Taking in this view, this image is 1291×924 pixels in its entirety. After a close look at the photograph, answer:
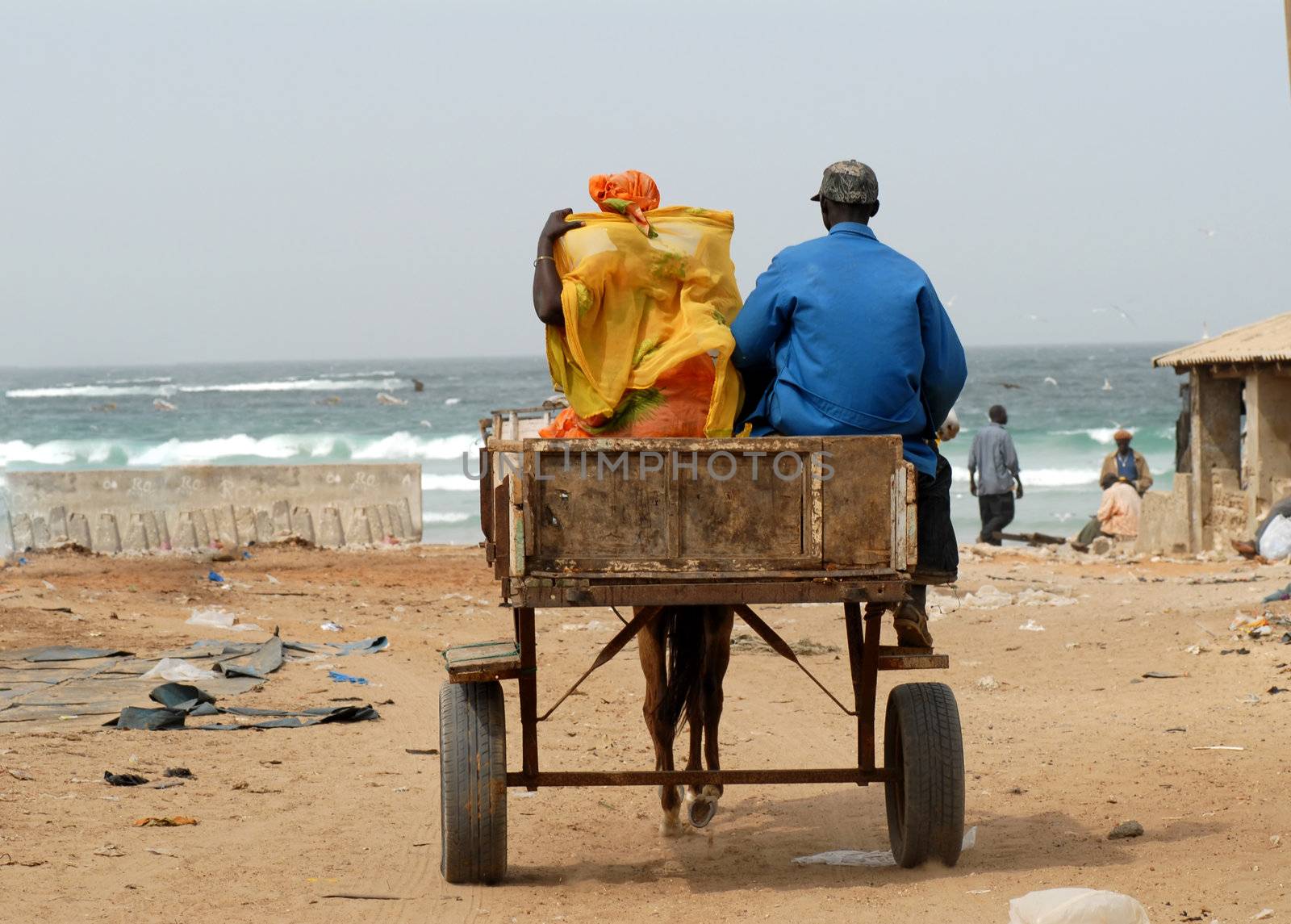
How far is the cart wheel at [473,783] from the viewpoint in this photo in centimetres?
476

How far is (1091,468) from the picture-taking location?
129 feet

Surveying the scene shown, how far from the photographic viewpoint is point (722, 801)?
667 centimetres

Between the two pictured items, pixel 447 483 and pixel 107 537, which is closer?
pixel 107 537

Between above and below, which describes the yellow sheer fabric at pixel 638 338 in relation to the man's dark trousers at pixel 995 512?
above

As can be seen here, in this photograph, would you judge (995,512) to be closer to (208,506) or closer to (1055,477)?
(208,506)

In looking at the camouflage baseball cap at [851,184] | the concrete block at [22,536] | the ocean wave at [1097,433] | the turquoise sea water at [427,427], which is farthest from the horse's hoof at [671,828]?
the ocean wave at [1097,433]

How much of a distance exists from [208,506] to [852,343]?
1639 cm

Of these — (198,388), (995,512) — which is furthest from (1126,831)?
(198,388)

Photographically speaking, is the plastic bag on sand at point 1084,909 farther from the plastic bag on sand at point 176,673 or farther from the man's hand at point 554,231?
the plastic bag on sand at point 176,673

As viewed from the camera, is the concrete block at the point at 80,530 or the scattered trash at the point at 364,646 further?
the concrete block at the point at 80,530

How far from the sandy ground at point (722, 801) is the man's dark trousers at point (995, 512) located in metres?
6.74

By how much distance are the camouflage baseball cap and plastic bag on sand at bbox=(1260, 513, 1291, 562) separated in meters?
11.0

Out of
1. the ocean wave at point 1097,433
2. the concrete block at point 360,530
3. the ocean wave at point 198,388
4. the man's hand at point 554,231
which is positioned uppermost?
the man's hand at point 554,231

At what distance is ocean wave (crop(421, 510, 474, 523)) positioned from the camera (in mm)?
28531
